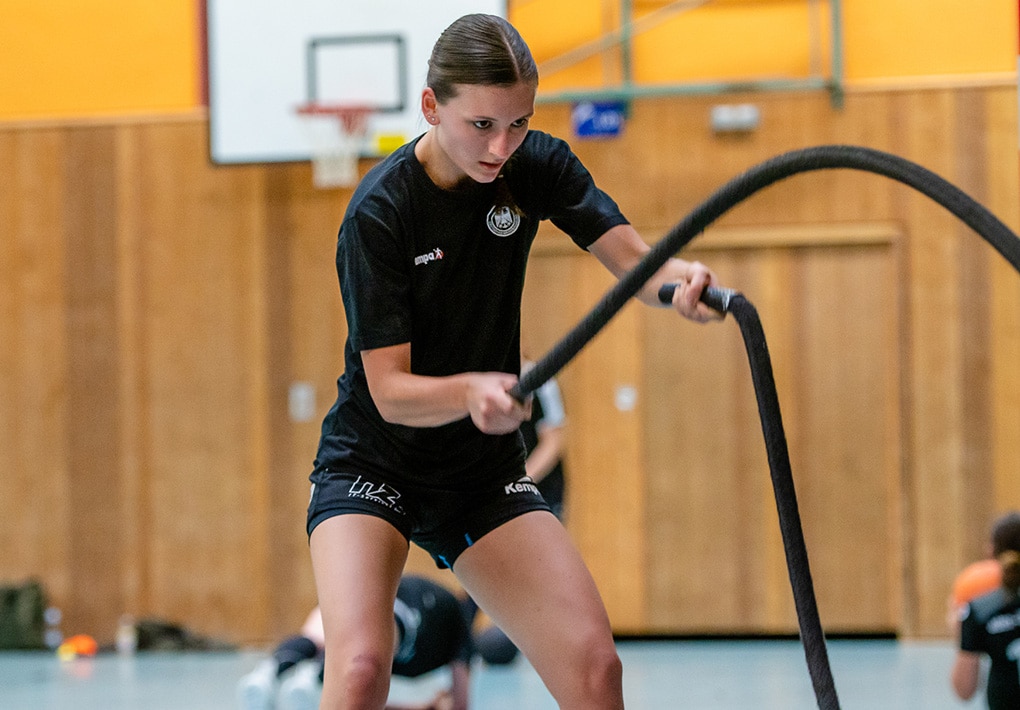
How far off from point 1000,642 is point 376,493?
2563 mm

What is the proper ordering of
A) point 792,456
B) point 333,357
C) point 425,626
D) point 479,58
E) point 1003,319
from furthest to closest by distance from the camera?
point 333,357 → point 792,456 → point 1003,319 → point 425,626 → point 479,58

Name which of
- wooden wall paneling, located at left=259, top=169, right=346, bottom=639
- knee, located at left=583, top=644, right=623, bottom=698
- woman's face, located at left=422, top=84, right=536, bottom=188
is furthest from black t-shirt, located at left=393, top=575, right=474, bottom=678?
wooden wall paneling, located at left=259, top=169, right=346, bottom=639

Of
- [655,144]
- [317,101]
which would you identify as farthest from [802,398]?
[317,101]

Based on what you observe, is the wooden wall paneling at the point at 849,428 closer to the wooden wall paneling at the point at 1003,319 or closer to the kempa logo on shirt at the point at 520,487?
the wooden wall paneling at the point at 1003,319

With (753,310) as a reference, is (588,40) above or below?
above

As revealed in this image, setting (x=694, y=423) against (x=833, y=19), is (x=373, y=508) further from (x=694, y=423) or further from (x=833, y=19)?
→ (x=833, y=19)

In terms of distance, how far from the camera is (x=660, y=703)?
6105mm

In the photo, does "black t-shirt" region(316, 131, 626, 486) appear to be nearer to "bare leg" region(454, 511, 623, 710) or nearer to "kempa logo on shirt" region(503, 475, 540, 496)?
"kempa logo on shirt" region(503, 475, 540, 496)

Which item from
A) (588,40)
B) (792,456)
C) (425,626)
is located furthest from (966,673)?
(588,40)

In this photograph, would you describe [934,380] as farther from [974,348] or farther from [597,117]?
[597,117]

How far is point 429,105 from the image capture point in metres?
2.40

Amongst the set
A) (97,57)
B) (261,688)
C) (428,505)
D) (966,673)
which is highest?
(97,57)

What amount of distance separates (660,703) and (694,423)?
250 cm

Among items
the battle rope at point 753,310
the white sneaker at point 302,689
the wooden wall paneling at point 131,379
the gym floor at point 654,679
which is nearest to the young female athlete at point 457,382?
the battle rope at point 753,310
